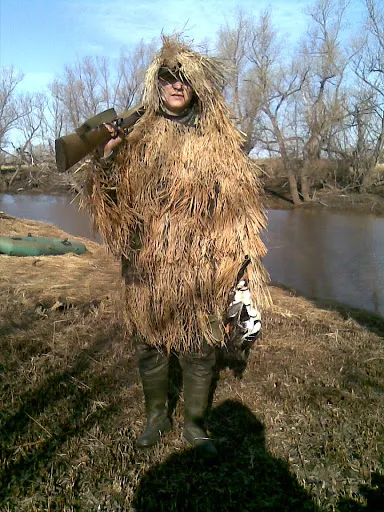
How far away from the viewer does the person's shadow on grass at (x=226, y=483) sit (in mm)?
2162

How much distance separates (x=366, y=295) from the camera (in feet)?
28.2

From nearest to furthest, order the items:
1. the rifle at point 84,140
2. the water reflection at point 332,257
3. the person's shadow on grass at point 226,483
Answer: the rifle at point 84,140 < the person's shadow on grass at point 226,483 < the water reflection at point 332,257

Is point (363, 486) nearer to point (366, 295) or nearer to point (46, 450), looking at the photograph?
point (46, 450)

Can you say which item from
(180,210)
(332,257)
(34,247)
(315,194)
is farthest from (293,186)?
(180,210)

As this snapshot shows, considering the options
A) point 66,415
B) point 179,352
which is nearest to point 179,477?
point 179,352

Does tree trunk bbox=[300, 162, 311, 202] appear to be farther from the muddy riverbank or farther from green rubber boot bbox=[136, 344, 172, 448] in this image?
green rubber boot bbox=[136, 344, 172, 448]

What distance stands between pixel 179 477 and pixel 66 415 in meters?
0.90

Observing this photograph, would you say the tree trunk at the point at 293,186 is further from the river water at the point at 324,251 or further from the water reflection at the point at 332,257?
the water reflection at the point at 332,257

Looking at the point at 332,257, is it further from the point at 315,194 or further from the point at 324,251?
the point at 315,194

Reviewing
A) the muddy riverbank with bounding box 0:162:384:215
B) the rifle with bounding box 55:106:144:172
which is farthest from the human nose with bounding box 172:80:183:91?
the muddy riverbank with bounding box 0:162:384:215

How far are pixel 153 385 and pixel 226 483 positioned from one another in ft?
2.21

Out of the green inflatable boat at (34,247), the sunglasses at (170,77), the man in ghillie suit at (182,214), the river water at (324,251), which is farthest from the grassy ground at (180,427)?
the green inflatable boat at (34,247)

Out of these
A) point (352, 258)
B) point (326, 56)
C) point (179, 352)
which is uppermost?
point (326, 56)

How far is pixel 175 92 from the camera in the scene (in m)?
2.45
